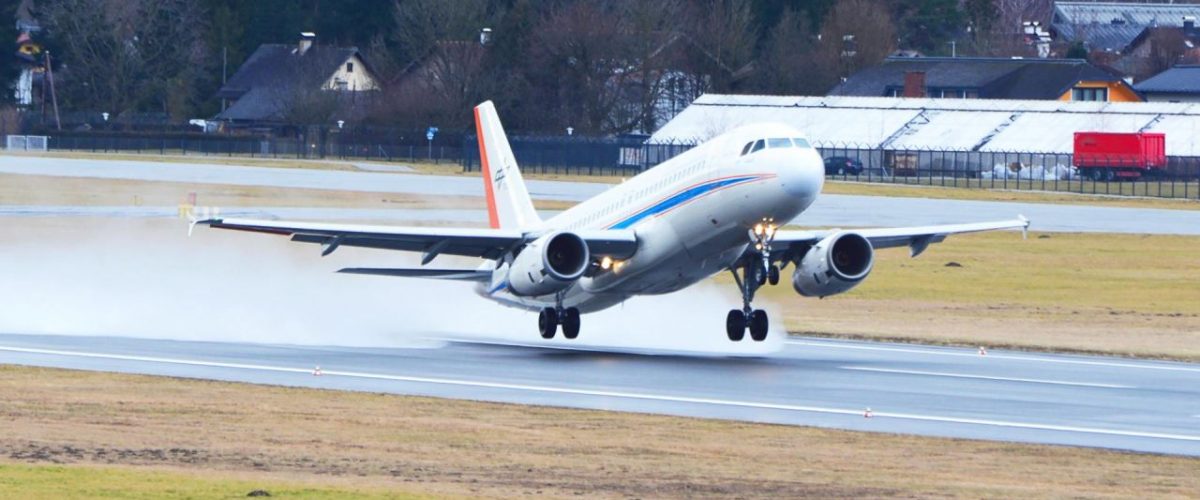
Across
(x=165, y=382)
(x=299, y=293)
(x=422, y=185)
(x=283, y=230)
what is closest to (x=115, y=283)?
(x=299, y=293)

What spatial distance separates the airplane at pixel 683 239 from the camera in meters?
35.6

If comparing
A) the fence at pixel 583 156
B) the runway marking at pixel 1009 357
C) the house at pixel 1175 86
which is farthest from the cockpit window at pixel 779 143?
Answer: the house at pixel 1175 86

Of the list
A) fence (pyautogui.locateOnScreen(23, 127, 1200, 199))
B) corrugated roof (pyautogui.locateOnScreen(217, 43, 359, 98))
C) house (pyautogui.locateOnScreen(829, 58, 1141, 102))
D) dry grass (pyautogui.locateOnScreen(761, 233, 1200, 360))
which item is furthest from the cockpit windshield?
corrugated roof (pyautogui.locateOnScreen(217, 43, 359, 98))

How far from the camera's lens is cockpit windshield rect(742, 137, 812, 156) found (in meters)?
35.6

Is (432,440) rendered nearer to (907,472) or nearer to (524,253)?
(907,472)

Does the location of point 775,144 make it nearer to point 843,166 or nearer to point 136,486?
point 136,486

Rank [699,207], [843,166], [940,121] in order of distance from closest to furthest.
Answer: [699,207], [843,166], [940,121]

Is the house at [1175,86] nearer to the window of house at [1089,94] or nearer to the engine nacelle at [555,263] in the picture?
the window of house at [1089,94]

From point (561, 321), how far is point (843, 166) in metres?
87.5

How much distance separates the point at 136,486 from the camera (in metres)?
21.3

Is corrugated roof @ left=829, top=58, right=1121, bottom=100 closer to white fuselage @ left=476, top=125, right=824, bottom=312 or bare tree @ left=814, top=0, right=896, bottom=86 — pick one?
bare tree @ left=814, top=0, right=896, bottom=86

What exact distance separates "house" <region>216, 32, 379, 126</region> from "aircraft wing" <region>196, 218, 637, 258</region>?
122 m

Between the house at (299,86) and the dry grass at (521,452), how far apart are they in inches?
5240

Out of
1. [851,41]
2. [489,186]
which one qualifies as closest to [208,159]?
[851,41]
